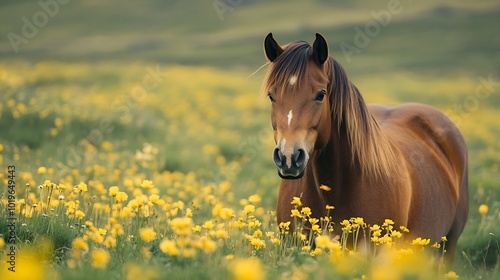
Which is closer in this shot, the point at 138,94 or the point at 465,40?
the point at 138,94

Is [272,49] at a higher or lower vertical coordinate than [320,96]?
higher

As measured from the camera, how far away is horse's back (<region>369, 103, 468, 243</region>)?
230 inches

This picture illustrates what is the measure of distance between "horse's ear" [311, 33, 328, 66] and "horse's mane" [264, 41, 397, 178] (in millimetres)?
53

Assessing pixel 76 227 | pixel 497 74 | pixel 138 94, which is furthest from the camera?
pixel 497 74

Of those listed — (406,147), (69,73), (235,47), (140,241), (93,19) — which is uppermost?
(93,19)

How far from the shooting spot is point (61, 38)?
6069cm

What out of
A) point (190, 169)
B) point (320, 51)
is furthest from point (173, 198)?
point (320, 51)

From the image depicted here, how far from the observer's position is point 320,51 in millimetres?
4723

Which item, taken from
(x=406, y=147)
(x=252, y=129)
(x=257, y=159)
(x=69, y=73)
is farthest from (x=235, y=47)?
(x=406, y=147)

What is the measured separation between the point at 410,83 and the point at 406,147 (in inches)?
1144

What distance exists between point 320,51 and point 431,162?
91.9 inches

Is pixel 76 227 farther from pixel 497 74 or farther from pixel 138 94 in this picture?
pixel 497 74
